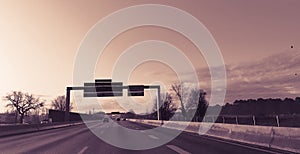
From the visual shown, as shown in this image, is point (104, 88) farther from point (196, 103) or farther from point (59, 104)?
point (59, 104)

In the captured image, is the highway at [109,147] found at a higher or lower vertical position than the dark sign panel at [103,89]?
lower

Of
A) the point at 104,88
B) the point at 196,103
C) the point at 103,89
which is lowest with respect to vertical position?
the point at 196,103

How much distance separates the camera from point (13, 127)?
28438 mm

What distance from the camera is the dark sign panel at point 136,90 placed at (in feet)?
155

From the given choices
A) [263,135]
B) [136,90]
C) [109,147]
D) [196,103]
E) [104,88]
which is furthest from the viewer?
[196,103]

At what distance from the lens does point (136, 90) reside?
156 ft

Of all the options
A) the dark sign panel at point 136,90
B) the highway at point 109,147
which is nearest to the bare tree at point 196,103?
the dark sign panel at point 136,90

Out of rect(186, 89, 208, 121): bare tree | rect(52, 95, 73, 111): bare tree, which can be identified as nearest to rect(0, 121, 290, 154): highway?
rect(186, 89, 208, 121): bare tree

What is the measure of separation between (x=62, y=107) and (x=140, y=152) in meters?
148

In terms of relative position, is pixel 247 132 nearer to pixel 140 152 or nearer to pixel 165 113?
pixel 140 152

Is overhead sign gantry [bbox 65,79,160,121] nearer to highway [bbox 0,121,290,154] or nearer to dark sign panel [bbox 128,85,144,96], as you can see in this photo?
dark sign panel [bbox 128,85,144,96]

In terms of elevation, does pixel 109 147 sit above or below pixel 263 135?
below

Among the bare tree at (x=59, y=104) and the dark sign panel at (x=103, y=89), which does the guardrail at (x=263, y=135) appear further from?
the bare tree at (x=59, y=104)

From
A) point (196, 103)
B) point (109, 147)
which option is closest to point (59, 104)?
point (196, 103)
